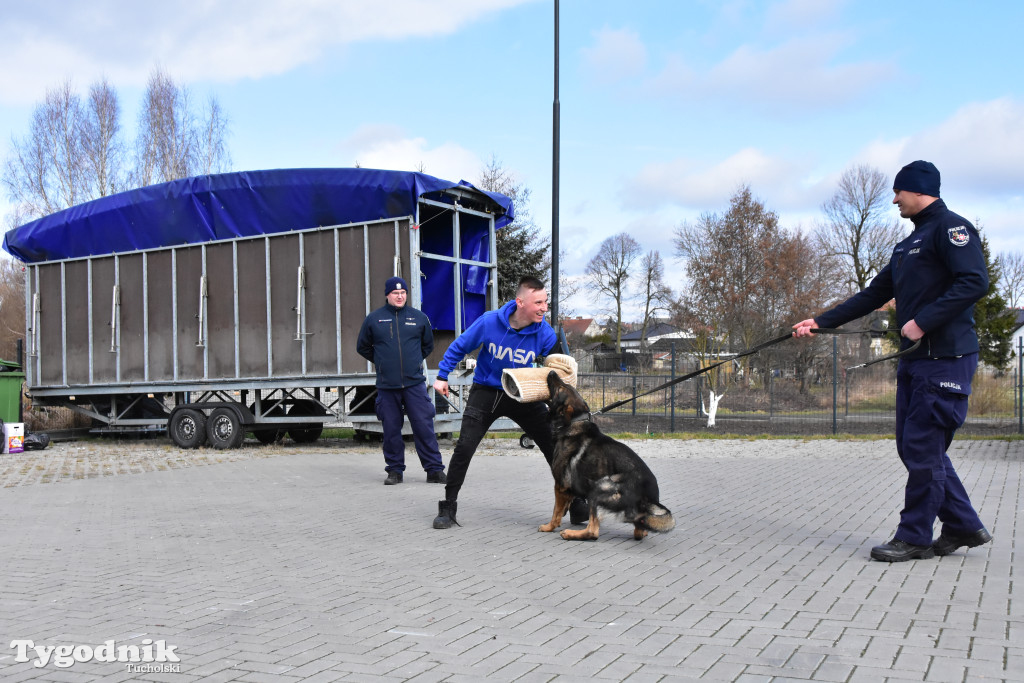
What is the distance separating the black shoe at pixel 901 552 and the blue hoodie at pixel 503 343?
2.66 metres

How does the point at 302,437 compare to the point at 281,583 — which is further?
the point at 302,437

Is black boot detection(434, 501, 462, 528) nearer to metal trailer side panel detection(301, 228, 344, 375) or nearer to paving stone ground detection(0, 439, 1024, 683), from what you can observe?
paving stone ground detection(0, 439, 1024, 683)

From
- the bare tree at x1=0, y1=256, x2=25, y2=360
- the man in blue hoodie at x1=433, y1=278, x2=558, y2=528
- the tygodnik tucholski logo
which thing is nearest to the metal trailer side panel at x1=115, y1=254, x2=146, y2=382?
the man in blue hoodie at x1=433, y1=278, x2=558, y2=528

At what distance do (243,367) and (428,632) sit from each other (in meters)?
10.1

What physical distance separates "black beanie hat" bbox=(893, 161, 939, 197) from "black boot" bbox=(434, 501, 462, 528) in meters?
3.77

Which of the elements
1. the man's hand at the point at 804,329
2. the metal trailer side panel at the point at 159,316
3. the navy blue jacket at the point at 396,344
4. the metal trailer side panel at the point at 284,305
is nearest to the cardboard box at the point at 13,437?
the metal trailer side panel at the point at 159,316

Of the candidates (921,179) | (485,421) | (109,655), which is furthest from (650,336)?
(109,655)

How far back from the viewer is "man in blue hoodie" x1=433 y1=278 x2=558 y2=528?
6445 millimetres

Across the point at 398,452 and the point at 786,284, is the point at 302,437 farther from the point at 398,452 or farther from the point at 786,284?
the point at 786,284

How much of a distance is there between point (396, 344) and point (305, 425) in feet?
21.1

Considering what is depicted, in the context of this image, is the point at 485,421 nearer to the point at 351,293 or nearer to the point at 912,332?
the point at 912,332

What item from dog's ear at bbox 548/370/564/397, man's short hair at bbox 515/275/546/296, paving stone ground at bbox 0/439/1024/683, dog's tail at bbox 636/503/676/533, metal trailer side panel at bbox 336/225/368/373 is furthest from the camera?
metal trailer side panel at bbox 336/225/368/373

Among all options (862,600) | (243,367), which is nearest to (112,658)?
(862,600)

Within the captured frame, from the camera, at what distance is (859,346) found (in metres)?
27.5
